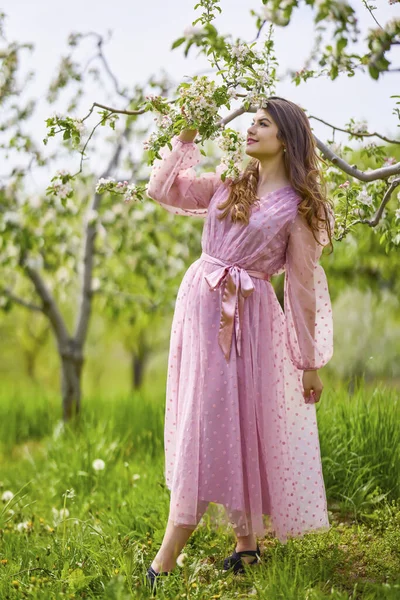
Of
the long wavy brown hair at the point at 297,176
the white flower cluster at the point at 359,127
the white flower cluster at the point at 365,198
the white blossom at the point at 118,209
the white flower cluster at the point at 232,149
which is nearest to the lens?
the white flower cluster at the point at 232,149

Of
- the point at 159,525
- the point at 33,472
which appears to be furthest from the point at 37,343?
the point at 159,525

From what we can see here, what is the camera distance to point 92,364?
18.2 m

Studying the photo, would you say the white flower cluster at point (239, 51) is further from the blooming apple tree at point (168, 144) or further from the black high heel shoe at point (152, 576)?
the black high heel shoe at point (152, 576)

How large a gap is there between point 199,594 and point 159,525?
2.36ft

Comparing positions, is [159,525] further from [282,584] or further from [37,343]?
[37,343]

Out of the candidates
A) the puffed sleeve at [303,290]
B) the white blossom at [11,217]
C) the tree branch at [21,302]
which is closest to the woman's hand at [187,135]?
the puffed sleeve at [303,290]

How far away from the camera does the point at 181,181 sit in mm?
2975

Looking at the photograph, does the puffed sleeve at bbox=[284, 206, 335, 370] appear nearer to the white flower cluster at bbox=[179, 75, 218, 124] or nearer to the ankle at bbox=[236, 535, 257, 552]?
the white flower cluster at bbox=[179, 75, 218, 124]

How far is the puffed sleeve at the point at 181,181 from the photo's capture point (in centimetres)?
291

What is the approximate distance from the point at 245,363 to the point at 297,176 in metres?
0.74

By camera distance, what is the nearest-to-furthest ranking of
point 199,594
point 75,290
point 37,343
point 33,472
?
point 199,594 → point 33,472 → point 75,290 → point 37,343

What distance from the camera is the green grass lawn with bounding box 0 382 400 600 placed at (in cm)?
264

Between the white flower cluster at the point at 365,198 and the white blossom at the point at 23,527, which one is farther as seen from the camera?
the white blossom at the point at 23,527

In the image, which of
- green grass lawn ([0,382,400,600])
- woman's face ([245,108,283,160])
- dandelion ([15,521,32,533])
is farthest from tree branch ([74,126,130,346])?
woman's face ([245,108,283,160])
